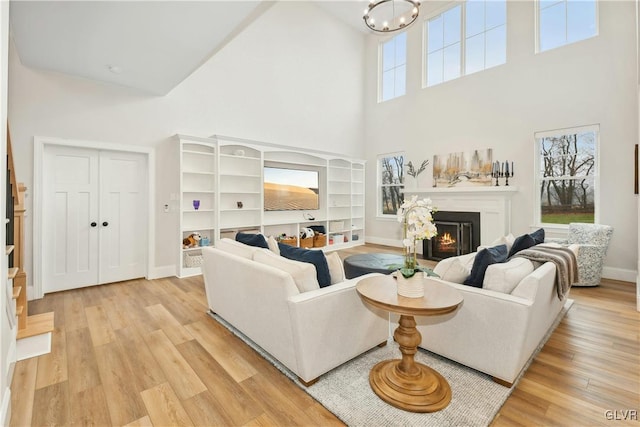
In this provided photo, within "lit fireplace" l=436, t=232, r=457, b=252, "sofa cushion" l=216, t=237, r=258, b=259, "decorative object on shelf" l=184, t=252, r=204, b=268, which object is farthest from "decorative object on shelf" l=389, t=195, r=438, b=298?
"lit fireplace" l=436, t=232, r=457, b=252

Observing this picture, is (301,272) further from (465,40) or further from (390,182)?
(465,40)

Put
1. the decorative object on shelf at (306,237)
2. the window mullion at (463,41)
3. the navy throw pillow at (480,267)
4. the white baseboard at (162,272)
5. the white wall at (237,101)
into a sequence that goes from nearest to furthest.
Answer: the navy throw pillow at (480,267)
the white wall at (237,101)
the white baseboard at (162,272)
the window mullion at (463,41)
the decorative object on shelf at (306,237)

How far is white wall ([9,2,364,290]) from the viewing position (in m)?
3.70

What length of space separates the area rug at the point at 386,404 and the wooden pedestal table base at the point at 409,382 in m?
0.04

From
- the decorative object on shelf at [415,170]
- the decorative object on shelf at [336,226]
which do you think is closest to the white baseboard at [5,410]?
the decorative object on shelf at [336,226]

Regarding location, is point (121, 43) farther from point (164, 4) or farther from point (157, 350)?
point (157, 350)

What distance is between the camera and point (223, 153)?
17.4ft

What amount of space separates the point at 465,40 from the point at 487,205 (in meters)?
3.50

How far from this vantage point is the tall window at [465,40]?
5.71 meters

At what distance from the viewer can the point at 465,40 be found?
20.2ft

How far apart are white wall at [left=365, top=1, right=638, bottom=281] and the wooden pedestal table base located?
14.8ft

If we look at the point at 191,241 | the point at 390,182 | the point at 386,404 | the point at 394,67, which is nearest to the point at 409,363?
the point at 386,404

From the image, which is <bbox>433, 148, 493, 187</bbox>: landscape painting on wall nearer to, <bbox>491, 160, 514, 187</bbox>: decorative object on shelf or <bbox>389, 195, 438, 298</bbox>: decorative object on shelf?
<bbox>491, 160, 514, 187</bbox>: decorative object on shelf

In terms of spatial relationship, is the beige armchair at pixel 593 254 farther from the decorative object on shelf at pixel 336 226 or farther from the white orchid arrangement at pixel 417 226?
the decorative object on shelf at pixel 336 226
